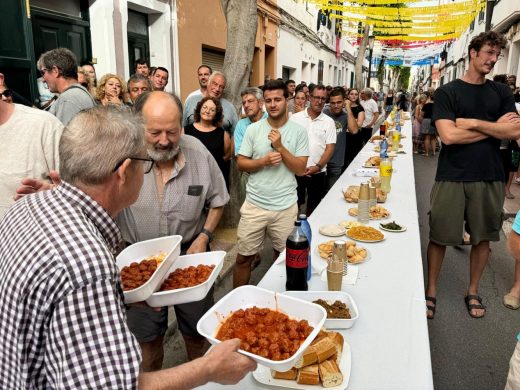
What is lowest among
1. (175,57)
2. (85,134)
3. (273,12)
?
(85,134)

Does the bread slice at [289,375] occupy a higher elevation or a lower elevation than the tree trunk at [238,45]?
lower

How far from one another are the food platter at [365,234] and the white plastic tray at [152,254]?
130cm

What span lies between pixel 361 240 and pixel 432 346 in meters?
1.16

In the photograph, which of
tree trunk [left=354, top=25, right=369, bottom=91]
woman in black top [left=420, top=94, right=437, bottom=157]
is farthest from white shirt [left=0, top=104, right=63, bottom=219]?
tree trunk [left=354, top=25, right=369, bottom=91]

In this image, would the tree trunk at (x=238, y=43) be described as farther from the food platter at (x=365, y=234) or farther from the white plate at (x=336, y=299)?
the white plate at (x=336, y=299)

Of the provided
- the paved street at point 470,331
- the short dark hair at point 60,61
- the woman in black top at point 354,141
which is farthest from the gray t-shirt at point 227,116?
the woman in black top at point 354,141

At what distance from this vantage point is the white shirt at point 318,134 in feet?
16.0

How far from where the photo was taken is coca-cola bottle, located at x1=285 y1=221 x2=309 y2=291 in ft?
6.54

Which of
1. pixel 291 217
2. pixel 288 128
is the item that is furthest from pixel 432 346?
pixel 288 128

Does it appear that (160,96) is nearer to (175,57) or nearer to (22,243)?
(22,243)

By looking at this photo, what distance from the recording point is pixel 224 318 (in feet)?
5.01

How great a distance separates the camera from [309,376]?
140 centimetres

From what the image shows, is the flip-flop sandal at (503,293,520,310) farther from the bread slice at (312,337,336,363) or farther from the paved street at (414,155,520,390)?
the bread slice at (312,337,336,363)

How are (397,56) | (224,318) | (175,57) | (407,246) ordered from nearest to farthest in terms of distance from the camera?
1. (224,318)
2. (407,246)
3. (175,57)
4. (397,56)
